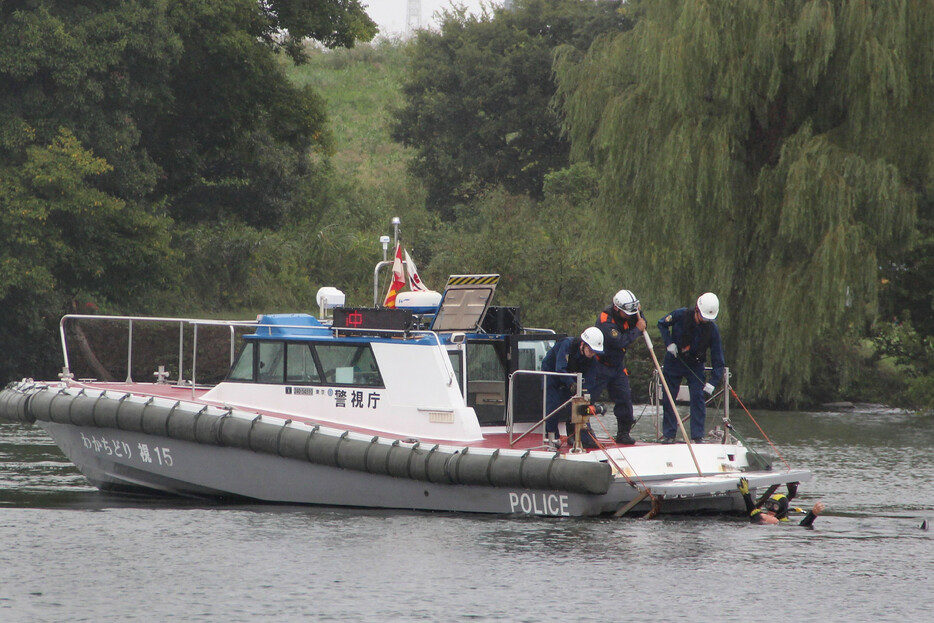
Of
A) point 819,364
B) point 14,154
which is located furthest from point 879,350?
point 14,154

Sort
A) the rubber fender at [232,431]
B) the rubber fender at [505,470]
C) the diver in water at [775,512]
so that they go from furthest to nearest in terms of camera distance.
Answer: the rubber fender at [232,431], the diver in water at [775,512], the rubber fender at [505,470]

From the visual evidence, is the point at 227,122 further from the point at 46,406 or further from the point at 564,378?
the point at 564,378

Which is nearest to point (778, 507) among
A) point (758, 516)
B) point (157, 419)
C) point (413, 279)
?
point (758, 516)

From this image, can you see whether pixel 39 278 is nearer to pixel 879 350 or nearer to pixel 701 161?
pixel 701 161

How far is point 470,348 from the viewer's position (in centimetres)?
1399

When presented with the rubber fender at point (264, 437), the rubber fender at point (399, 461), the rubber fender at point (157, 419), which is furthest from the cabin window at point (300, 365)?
the rubber fender at point (399, 461)

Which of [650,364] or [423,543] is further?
[650,364]

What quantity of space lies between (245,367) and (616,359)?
4.19 m

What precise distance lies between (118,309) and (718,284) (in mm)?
13878

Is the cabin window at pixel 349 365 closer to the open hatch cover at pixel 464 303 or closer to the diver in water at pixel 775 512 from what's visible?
the open hatch cover at pixel 464 303

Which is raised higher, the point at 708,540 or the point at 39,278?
the point at 39,278

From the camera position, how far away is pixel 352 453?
12.9 meters

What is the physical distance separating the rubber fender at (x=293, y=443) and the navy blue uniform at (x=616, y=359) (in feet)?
10.0

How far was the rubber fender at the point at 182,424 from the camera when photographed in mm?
13586
